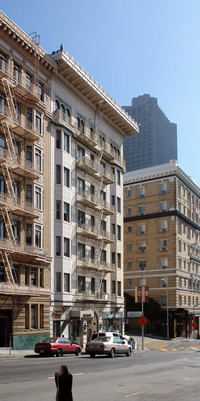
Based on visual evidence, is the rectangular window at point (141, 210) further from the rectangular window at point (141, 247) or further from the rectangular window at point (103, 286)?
the rectangular window at point (103, 286)

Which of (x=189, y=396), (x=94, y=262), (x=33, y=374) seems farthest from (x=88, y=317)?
(x=189, y=396)

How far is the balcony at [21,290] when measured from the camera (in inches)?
1416

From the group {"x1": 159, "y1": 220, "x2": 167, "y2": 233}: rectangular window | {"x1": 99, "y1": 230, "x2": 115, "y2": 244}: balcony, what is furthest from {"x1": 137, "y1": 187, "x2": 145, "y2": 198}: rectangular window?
{"x1": 99, "y1": 230, "x2": 115, "y2": 244}: balcony

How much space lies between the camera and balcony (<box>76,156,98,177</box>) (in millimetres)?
51753

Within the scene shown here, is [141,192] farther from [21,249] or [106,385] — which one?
[106,385]

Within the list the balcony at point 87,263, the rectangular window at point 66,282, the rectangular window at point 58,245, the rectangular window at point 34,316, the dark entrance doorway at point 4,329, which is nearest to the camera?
the dark entrance doorway at point 4,329

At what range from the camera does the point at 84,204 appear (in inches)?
2090

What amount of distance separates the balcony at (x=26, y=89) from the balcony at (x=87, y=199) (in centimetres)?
1213

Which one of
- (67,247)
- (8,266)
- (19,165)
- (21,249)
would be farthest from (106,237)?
(8,266)

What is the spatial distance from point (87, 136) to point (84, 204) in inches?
292

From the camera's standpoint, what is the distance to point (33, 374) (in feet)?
62.3

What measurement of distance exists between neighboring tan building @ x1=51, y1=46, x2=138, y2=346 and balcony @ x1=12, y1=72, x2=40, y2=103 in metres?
4.22

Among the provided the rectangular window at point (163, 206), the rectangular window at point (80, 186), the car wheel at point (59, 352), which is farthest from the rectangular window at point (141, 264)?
the car wheel at point (59, 352)

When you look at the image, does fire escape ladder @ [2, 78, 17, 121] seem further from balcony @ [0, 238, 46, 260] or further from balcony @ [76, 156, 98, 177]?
balcony @ [76, 156, 98, 177]
